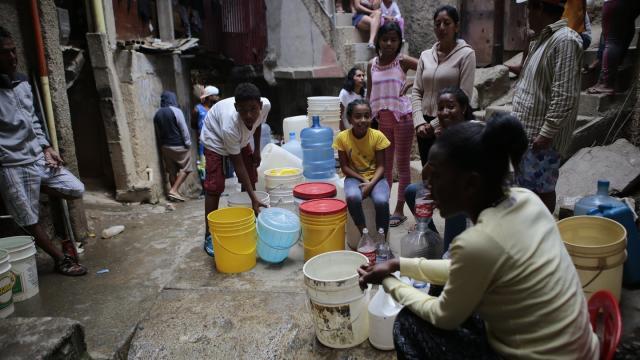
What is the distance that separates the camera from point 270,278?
141 inches

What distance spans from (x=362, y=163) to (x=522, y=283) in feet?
8.78

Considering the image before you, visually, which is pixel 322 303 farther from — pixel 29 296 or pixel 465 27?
pixel 465 27

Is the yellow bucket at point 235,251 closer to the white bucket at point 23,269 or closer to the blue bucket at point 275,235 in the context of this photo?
the blue bucket at point 275,235

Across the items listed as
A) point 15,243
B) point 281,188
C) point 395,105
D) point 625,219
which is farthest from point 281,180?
point 625,219

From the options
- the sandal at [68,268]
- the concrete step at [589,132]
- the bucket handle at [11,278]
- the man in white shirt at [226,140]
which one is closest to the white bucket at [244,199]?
the man in white shirt at [226,140]

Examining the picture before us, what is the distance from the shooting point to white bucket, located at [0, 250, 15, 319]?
2.95 m

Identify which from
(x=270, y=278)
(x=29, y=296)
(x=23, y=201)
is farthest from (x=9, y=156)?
(x=270, y=278)

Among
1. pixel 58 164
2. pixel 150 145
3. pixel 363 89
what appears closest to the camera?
pixel 58 164

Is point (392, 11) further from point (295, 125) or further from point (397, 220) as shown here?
point (397, 220)

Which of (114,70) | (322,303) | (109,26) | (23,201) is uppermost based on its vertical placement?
(109,26)

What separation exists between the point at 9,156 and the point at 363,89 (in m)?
4.46

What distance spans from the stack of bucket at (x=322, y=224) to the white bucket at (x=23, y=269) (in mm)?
2132

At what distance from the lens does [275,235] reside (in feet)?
12.2

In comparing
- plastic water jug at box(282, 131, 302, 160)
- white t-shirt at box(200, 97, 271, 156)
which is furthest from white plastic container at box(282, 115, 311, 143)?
white t-shirt at box(200, 97, 271, 156)
